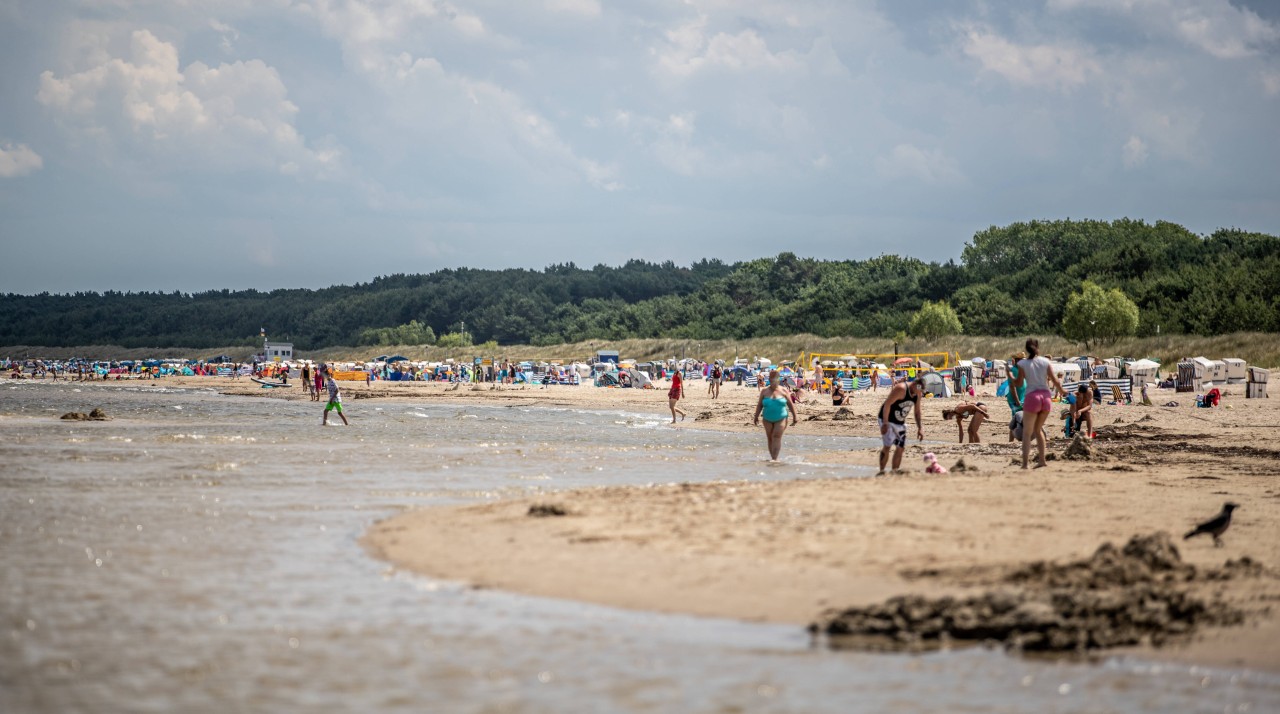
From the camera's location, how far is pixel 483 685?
493 cm

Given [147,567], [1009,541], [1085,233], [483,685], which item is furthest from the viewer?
[1085,233]

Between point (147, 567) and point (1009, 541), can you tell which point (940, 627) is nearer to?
point (1009, 541)

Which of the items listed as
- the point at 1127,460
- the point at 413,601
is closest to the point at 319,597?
the point at 413,601

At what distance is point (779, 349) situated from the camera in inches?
3406

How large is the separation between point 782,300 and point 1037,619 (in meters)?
111

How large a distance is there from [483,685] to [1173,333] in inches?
2583

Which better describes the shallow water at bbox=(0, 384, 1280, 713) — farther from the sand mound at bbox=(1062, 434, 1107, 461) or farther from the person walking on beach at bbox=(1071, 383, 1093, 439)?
the person walking on beach at bbox=(1071, 383, 1093, 439)

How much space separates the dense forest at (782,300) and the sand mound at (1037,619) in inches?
2289

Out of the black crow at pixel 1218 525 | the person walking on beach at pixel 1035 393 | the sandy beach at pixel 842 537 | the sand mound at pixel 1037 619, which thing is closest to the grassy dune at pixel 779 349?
the person walking on beach at pixel 1035 393

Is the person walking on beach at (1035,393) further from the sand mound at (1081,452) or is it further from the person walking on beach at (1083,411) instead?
the person walking on beach at (1083,411)

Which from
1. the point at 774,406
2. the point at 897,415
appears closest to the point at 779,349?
the point at 774,406

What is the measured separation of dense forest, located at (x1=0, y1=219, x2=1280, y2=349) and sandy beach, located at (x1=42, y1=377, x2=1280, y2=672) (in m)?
52.5

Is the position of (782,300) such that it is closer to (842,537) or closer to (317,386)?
(317,386)

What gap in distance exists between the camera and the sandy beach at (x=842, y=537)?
6723 millimetres
